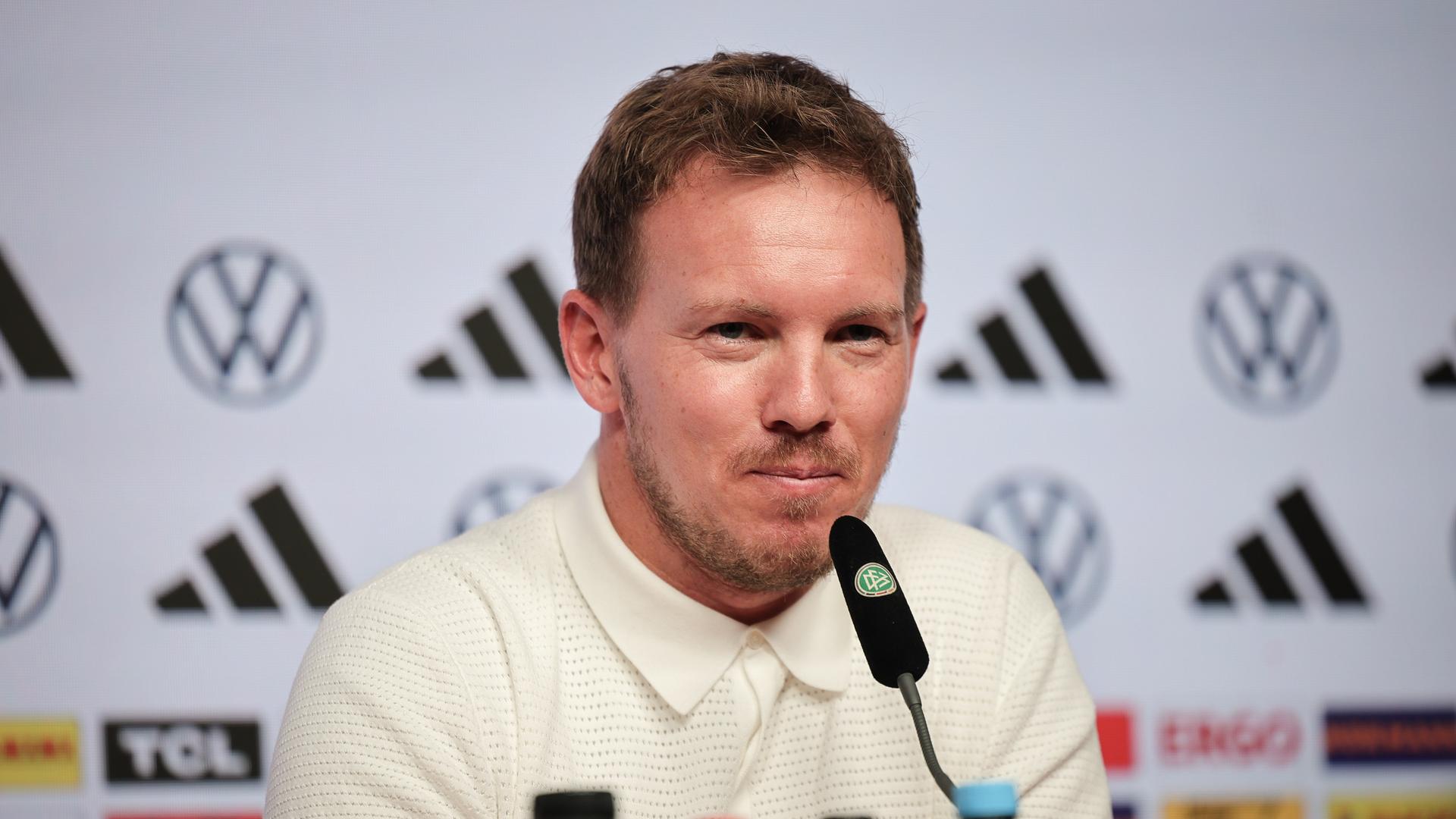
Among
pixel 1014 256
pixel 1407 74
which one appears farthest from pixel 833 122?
pixel 1407 74

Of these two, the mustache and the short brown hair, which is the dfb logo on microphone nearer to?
the short brown hair

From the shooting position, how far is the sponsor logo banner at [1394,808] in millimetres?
3020

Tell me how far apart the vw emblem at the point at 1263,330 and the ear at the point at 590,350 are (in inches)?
67.0

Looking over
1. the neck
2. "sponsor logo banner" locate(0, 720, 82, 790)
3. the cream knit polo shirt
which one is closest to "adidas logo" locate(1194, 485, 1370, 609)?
the cream knit polo shirt

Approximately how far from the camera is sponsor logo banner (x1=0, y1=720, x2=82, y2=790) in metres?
2.72

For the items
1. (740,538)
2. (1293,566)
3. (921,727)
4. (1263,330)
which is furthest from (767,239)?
(1293,566)

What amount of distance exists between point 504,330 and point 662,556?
123 cm

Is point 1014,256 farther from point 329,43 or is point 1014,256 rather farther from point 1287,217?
point 329,43

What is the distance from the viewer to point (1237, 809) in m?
2.98

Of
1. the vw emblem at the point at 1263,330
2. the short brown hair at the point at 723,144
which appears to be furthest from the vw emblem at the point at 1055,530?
the short brown hair at the point at 723,144

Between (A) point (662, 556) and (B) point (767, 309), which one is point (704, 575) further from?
(B) point (767, 309)

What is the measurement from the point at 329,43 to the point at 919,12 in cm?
126

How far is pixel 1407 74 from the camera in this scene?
3080 millimetres

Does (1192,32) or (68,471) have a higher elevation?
(1192,32)
